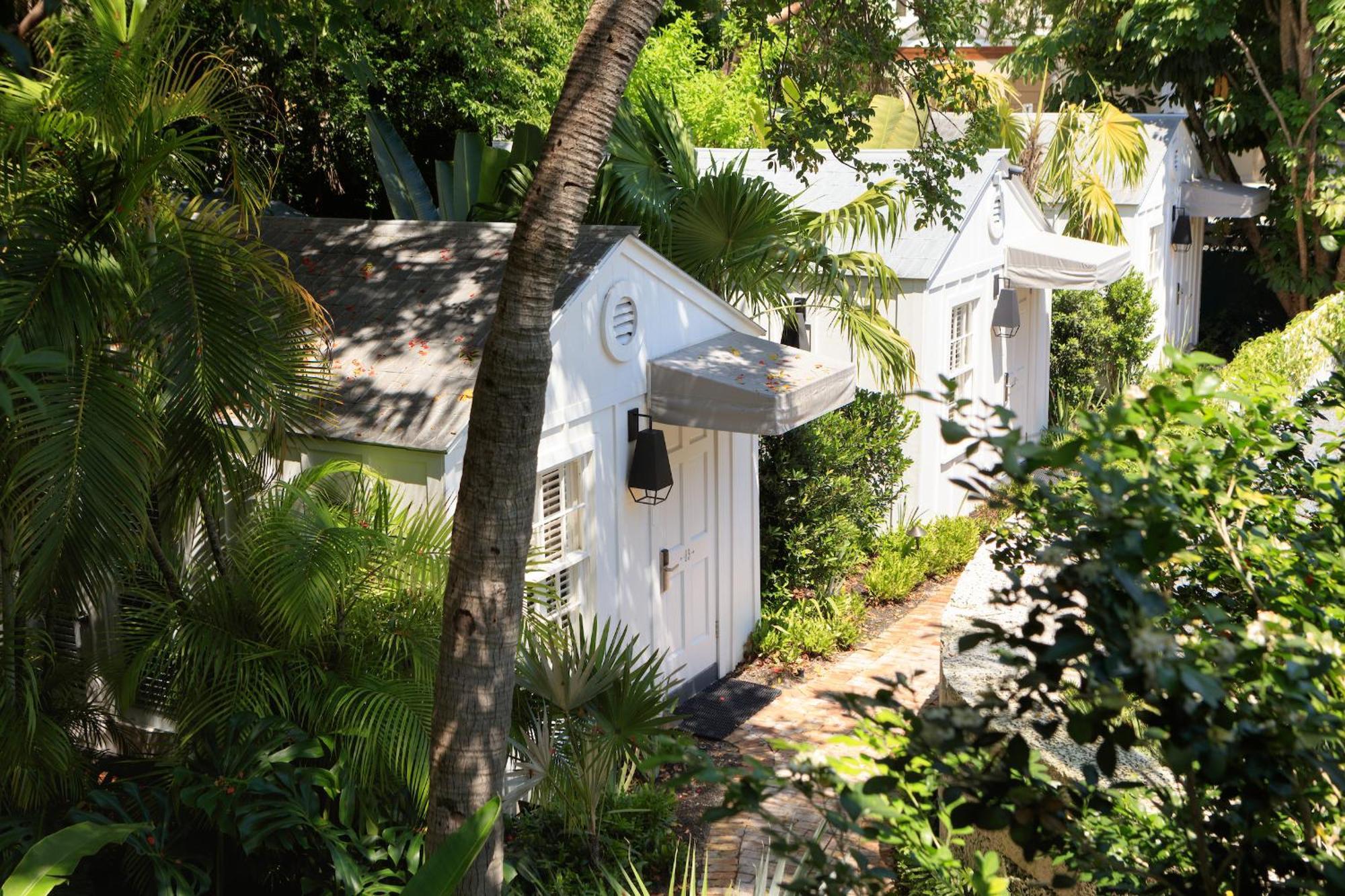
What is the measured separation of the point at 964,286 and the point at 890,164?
192 cm

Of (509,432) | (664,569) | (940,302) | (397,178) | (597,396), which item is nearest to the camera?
(509,432)

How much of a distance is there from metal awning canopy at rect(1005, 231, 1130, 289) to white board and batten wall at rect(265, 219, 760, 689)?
5.42 m

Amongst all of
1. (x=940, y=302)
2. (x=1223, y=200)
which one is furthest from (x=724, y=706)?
(x=1223, y=200)

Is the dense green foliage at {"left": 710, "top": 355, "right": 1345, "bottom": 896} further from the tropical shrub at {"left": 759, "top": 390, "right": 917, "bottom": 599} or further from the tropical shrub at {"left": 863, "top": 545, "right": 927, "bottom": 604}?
the tropical shrub at {"left": 863, "top": 545, "right": 927, "bottom": 604}

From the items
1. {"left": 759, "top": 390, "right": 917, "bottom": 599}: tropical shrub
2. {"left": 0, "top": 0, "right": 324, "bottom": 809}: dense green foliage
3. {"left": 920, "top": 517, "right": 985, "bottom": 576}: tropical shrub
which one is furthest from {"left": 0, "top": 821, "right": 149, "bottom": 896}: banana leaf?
{"left": 920, "top": 517, "right": 985, "bottom": 576}: tropical shrub

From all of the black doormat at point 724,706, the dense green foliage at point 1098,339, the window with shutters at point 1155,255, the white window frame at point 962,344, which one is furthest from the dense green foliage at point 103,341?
the window with shutters at point 1155,255

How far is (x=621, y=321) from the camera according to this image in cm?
827

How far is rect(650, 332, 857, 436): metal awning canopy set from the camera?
27.8ft

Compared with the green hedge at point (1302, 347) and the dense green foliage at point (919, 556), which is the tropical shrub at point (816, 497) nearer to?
the dense green foliage at point (919, 556)

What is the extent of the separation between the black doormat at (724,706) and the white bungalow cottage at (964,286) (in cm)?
319

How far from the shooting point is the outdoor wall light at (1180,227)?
776 inches

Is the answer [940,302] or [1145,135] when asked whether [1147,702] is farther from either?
[1145,135]

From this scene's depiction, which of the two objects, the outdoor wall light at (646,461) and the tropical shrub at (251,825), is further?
the outdoor wall light at (646,461)

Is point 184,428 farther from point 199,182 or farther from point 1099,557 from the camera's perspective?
point 1099,557
